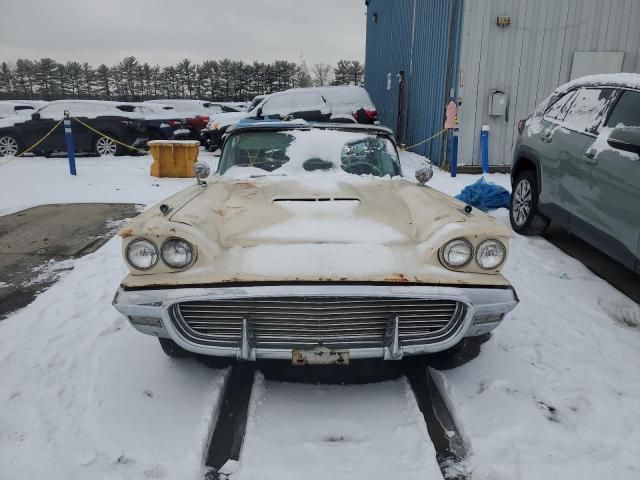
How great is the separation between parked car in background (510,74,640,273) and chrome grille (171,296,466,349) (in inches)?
82.8

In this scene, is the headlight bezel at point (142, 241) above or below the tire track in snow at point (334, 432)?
above

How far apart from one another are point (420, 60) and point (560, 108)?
7.29 meters

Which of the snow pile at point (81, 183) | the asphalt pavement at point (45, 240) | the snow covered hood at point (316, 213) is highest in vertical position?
the snow covered hood at point (316, 213)

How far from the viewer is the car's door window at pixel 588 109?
4.46m

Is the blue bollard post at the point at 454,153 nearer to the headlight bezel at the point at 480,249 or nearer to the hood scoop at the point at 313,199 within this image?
the hood scoop at the point at 313,199

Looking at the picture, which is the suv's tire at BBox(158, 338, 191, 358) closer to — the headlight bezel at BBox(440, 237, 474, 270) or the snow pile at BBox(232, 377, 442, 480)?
the snow pile at BBox(232, 377, 442, 480)

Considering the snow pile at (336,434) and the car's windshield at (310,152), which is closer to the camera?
the snow pile at (336,434)

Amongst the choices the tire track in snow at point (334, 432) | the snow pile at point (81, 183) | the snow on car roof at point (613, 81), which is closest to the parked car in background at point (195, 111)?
the snow pile at point (81, 183)

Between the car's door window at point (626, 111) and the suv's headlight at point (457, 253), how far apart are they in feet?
8.17

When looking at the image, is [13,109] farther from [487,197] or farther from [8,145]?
[487,197]

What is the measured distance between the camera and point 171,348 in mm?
2941

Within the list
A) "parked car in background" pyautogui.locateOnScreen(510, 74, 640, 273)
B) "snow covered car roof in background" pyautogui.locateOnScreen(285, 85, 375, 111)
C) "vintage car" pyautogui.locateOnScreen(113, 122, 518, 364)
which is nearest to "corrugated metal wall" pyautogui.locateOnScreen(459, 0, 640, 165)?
"snow covered car roof in background" pyautogui.locateOnScreen(285, 85, 375, 111)

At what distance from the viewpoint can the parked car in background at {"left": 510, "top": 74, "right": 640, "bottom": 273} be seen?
12.3 feet

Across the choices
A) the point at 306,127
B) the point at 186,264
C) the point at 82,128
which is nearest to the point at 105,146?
the point at 82,128
